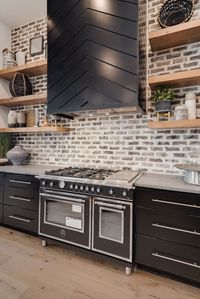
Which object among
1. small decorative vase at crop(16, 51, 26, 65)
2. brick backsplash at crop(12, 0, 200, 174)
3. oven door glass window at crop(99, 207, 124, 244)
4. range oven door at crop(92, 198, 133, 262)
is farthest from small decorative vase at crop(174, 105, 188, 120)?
small decorative vase at crop(16, 51, 26, 65)

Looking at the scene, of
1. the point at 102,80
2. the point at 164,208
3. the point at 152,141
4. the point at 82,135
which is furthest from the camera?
the point at 82,135

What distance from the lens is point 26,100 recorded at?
10.3 ft

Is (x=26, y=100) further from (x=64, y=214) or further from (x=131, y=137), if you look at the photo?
(x=64, y=214)

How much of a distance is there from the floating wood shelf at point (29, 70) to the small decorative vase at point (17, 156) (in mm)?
1268

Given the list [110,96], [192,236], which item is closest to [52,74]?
[110,96]

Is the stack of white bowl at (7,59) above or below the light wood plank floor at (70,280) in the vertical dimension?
above

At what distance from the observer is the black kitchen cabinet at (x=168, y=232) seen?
169 cm

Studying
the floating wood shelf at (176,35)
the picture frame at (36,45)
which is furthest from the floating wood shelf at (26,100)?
the floating wood shelf at (176,35)

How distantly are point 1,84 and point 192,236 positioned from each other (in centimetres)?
364

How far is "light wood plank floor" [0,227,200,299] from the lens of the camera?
1660 millimetres

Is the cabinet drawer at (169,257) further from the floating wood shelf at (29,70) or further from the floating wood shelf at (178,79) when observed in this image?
the floating wood shelf at (29,70)

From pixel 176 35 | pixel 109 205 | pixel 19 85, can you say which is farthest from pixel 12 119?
pixel 176 35

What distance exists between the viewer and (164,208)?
1811mm

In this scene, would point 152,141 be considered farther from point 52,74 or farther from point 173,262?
point 52,74
